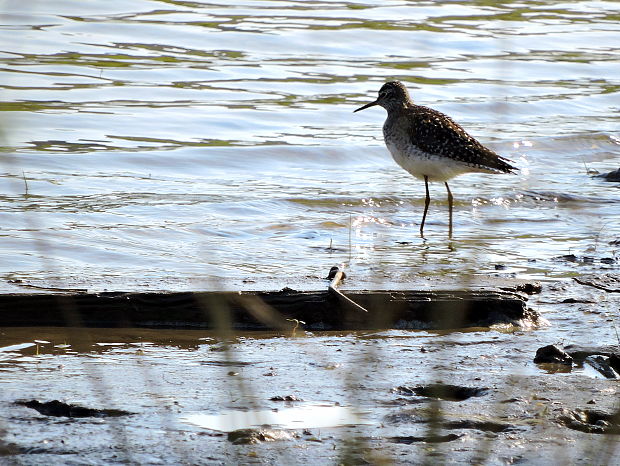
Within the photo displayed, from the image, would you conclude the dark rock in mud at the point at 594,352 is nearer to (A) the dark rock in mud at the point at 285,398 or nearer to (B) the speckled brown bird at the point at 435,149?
(A) the dark rock in mud at the point at 285,398

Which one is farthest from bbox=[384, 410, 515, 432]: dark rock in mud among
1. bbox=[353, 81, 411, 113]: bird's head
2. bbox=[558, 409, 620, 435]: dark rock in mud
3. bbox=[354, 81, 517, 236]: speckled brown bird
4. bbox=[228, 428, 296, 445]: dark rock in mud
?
bbox=[353, 81, 411, 113]: bird's head

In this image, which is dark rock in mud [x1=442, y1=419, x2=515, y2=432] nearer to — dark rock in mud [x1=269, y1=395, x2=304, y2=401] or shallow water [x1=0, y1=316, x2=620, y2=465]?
shallow water [x1=0, y1=316, x2=620, y2=465]

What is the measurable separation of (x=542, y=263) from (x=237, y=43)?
32.7 feet

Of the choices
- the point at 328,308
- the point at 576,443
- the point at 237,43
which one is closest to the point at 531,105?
the point at 237,43

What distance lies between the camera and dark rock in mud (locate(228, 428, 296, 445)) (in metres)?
3.82

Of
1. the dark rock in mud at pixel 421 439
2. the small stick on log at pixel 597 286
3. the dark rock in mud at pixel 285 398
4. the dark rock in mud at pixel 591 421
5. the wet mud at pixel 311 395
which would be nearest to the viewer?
the wet mud at pixel 311 395

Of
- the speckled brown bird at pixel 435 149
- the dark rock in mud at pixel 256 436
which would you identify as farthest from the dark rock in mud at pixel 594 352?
the speckled brown bird at pixel 435 149

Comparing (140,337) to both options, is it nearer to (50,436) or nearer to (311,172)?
(50,436)

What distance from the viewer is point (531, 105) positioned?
14352mm

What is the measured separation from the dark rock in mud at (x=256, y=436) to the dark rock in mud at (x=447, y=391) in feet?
2.27

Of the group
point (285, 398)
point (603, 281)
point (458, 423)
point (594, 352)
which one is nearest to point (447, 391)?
point (458, 423)

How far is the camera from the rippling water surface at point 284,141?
23.9 ft

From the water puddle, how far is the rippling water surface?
1177 millimetres

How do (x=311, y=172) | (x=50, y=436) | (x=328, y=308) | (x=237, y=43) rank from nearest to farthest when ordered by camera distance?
(x=50, y=436), (x=328, y=308), (x=311, y=172), (x=237, y=43)
